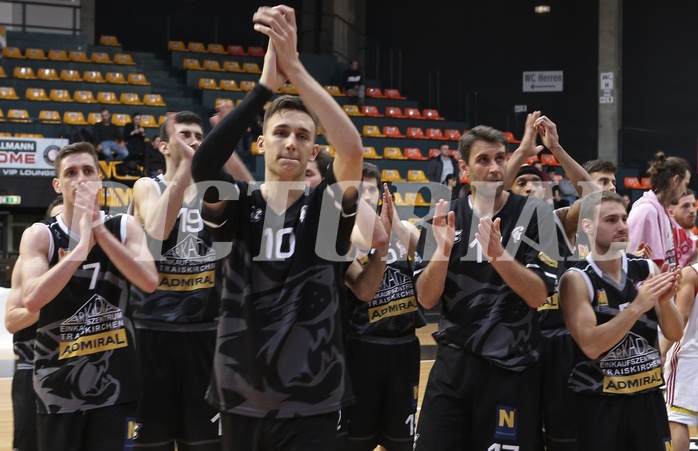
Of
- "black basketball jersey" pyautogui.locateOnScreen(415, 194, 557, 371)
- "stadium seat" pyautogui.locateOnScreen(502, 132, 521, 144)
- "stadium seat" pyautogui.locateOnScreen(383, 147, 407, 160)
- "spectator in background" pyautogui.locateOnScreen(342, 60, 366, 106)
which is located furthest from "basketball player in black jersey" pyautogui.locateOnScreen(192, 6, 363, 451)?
"stadium seat" pyautogui.locateOnScreen(502, 132, 521, 144)

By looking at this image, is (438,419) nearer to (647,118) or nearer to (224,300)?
(224,300)

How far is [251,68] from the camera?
866 inches

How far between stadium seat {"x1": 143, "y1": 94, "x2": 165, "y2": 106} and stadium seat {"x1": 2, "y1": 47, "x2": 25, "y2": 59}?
9.23 ft

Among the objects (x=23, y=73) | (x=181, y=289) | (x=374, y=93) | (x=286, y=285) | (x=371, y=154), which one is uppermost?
(x=374, y=93)

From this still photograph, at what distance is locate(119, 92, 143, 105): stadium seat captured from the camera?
1905 centimetres

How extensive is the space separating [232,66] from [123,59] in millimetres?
2627

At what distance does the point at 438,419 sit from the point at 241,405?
142 cm

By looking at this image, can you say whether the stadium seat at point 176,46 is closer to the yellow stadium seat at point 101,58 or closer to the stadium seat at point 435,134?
the yellow stadium seat at point 101,58

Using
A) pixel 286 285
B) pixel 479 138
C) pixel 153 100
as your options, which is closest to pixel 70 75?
pixel 153 100

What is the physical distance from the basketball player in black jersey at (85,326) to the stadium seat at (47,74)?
15.5 m

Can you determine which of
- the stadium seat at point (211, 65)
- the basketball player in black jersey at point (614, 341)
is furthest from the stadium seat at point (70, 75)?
the basketball player in black jersey at point (614, 341)

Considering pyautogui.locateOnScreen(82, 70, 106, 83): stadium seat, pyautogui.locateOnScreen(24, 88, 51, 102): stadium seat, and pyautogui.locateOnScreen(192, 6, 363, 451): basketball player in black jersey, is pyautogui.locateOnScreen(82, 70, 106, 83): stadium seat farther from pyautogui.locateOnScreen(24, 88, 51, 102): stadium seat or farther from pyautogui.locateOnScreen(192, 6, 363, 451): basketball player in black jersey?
pyautogui.locateOnScreen(192, 6, 363, 451): basketball player in black jersey

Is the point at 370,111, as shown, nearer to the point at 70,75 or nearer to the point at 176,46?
the point at 176,46

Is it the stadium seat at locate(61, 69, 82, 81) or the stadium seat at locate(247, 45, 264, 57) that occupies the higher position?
the stadium seat at locate(247, 45, 264, 57)
